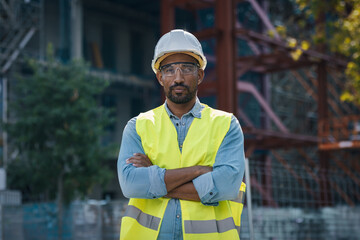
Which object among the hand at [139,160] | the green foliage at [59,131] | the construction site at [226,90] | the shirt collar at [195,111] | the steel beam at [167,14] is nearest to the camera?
the hand at [139,160]

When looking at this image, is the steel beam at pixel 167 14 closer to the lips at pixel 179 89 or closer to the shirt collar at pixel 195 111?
the shirt collar at pixel 195 111

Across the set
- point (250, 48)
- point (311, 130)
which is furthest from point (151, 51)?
point (311, 130)

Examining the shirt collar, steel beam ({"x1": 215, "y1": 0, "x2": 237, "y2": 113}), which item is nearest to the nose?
the shirt collar

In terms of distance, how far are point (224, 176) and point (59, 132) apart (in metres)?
15.2

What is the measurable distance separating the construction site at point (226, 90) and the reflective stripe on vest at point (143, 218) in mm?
4641

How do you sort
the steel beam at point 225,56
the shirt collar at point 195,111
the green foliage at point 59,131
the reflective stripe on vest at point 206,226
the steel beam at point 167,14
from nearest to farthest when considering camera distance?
the reflective stripe on vest at point 206,226, the shirt collar at point 195,111, the green foliage at point 59,131, the steel beam at point 225,56, the steel beam at point 167,14

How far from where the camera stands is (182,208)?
352cm

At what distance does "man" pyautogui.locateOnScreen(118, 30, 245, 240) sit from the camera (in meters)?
3.50

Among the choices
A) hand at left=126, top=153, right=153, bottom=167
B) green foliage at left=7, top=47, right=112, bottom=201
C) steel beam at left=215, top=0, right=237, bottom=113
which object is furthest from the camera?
steel beam at left=215, top=0, right=237, bottom=113

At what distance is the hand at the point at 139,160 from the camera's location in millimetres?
3619

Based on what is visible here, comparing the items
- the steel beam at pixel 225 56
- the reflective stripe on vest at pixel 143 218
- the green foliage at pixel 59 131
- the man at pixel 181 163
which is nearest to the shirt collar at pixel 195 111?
the man at pixel 181 163

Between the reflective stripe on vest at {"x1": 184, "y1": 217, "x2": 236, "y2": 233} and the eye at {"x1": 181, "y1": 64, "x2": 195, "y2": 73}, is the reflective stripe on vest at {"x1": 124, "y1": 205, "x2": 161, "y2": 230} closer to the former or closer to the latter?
the reflective stripe on vest at {"x1": 184, "y1": 217, "x2": 236, "y2": 233}

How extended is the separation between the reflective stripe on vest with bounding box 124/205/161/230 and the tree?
14.9 meters

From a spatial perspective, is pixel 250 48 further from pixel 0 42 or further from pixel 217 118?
pixel 217 118
